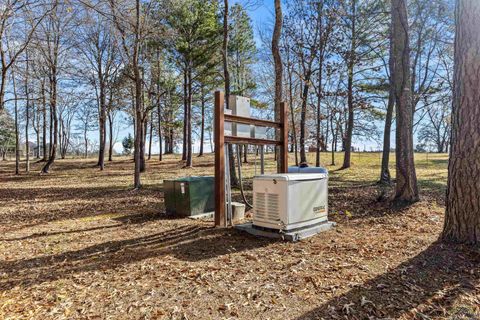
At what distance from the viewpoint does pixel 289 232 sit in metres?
4.20

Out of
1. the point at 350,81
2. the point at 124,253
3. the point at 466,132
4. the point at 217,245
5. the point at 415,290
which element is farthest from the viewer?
the point at 350,81

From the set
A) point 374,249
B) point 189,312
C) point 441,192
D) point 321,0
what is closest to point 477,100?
point 374,249

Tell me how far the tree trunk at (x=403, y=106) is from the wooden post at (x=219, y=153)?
3.55 m

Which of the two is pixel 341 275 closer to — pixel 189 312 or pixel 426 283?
pixel 426 283

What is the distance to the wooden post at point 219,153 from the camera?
15.4ft

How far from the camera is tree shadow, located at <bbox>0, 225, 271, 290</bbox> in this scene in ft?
10.6

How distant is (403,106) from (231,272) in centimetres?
484

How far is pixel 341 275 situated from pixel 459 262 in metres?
1.25

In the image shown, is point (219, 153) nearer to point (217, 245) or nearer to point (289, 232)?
point (217, 245)

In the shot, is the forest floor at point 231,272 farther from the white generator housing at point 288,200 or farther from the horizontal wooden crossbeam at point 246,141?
the horizontal wooden crossbeam at point 246,141

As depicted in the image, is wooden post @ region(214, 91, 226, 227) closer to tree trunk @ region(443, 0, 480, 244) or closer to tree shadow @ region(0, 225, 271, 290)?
tree shadow @ region(0, 225, 271, 290)

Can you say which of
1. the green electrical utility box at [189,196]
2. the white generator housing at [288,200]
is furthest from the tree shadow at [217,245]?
the green electrical utility box at [189,196]

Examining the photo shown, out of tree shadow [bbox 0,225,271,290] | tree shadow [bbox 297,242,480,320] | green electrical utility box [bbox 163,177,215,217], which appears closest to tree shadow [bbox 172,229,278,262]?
tree shadow [bbox 0,225,271,290]

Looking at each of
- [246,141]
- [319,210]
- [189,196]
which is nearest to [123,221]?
[189,196]
